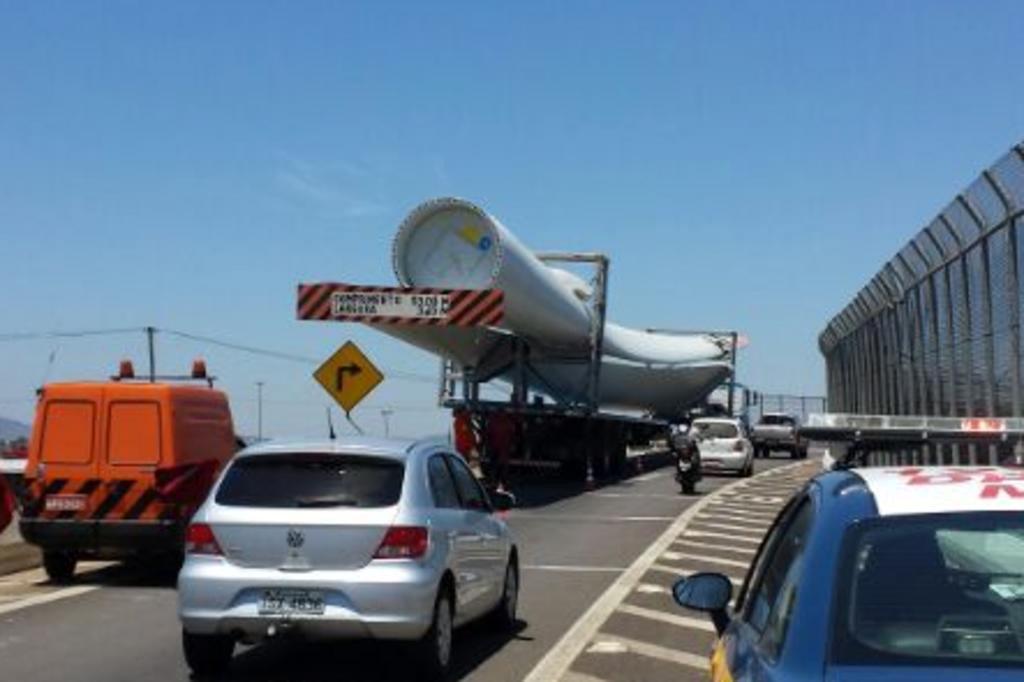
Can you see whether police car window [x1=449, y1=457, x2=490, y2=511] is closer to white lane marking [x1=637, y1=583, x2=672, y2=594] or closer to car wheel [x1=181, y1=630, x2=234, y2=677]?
car wheel [x1=181, y1=630, x2=234, y2=677]

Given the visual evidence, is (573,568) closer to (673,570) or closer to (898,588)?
(673,570)

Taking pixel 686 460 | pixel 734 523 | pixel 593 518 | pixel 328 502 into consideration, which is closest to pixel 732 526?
pixel 734 523

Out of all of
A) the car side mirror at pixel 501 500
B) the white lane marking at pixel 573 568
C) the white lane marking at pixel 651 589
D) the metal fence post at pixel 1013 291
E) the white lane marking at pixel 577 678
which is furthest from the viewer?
the metal fence post at pixel 1013 291

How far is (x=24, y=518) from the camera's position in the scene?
14.2 m

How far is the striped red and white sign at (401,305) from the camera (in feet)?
81.5

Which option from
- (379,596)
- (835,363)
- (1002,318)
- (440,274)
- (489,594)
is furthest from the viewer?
(835,363)

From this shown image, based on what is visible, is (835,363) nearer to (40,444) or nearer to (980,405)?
(980,405)

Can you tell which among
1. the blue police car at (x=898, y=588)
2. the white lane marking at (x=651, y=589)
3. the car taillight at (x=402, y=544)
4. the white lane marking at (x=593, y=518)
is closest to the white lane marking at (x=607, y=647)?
the car taillight at (x=402, y=544)

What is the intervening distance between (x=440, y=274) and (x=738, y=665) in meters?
21.7

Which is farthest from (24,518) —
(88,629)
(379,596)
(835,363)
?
(835,363)

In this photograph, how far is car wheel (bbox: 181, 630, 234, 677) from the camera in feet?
29.8

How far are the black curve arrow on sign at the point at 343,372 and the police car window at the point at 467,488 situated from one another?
12629 millimetres

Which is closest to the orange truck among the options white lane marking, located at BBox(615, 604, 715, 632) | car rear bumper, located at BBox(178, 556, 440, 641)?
white lane marking, located at BBox(615, 604, 715, 632)

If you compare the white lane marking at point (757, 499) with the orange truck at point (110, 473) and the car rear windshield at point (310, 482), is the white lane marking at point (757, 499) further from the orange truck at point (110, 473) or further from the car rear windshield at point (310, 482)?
the car rear windshield at point (310, 482)
